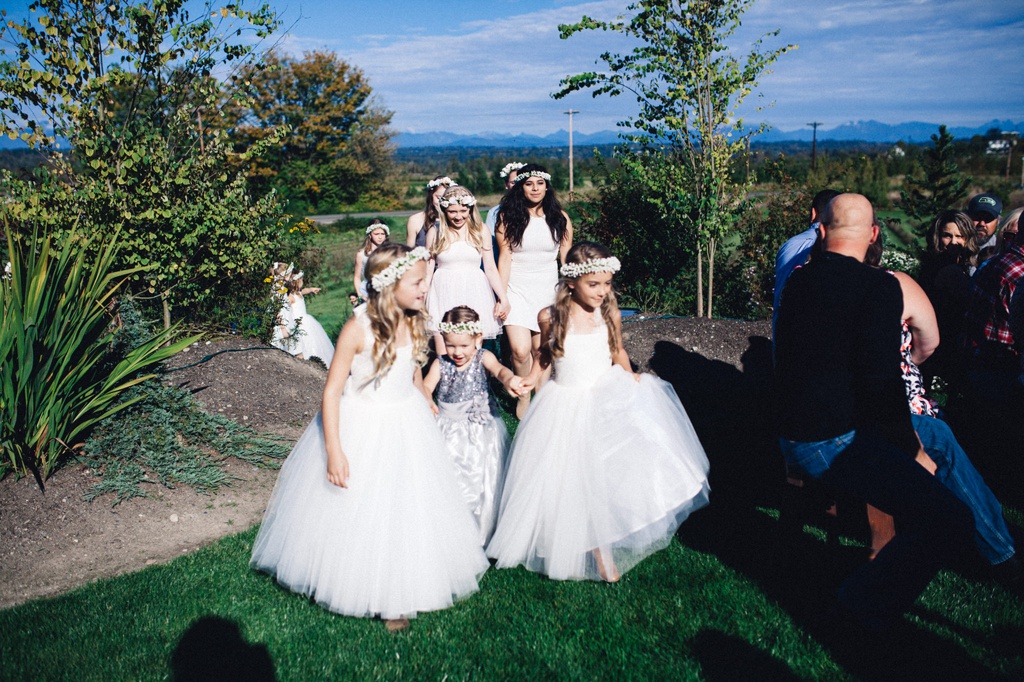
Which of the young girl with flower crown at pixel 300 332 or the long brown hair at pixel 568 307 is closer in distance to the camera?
the long brown hair at pixel 568 307

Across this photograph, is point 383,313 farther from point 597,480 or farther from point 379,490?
point 597,480

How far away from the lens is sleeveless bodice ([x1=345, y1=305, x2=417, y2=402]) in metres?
3.72

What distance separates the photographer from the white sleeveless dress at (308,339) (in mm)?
8508

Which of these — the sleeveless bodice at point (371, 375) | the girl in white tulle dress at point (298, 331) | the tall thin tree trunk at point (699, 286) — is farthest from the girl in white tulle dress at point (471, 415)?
the tall thin tree trunk at point (699, 286)

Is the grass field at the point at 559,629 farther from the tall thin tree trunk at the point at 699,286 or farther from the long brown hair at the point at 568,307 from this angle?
the tall thin tree trunk at the point at 699,286

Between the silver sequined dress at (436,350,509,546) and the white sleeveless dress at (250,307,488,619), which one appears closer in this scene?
the white sleeveless dress at (250,307,488,619)

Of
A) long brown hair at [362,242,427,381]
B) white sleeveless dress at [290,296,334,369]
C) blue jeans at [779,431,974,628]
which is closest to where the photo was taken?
blue jeans at [779,431,974,628]

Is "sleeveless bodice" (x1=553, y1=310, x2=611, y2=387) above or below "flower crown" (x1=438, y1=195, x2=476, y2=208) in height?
below

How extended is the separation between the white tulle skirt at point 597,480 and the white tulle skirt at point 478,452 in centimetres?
25

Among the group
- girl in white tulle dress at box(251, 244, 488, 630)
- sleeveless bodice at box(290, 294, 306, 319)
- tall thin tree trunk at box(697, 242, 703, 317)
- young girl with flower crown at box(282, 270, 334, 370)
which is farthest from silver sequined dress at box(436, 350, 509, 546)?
tall thin tree trunk at box(697, 242, 703, 317)

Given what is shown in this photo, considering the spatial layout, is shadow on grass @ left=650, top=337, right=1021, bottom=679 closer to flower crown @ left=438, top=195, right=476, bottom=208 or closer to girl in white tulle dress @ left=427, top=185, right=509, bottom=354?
girl in white tulle dress @ left=427, top=185, right=509, bottom=354

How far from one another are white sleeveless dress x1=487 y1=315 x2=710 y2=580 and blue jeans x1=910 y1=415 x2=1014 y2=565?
1.27 metres

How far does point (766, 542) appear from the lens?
14.5ft

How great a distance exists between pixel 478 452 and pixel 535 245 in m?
2.58
